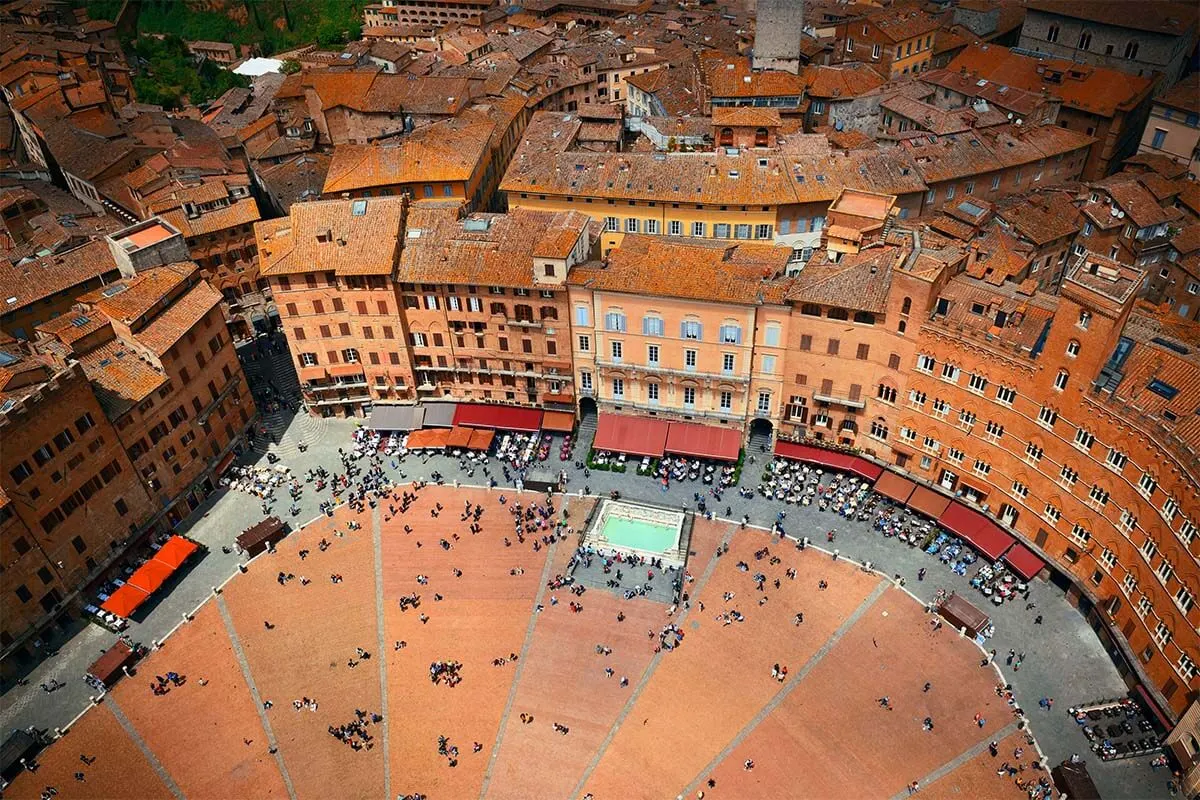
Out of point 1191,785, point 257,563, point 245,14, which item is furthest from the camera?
point 245,14

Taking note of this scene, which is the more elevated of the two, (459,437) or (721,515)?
(459,437)

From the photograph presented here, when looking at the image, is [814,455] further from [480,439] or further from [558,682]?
[480,439]

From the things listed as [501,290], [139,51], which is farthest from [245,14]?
[501,290]

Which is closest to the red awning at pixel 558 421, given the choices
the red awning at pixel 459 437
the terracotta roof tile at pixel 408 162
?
the red awning at pixel 459 437

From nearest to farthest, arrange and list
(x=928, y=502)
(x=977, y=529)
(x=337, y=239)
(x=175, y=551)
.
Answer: (x=977, y=529) → (x=928, y=502) → (x=175, y=551) → (x=337, y=239)

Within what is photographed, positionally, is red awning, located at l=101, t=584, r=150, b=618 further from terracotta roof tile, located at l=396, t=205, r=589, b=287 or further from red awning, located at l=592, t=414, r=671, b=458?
red awning, located at l=592, t=414, r=671, b=458

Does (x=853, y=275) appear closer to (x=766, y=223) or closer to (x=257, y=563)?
(x=766, y=223)

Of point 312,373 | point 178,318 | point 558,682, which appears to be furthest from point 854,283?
point 178,318
